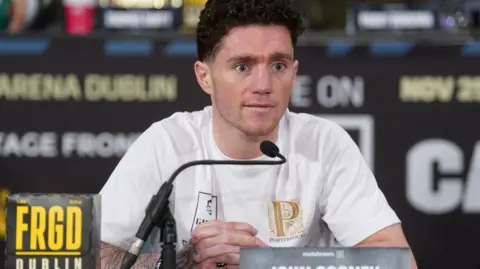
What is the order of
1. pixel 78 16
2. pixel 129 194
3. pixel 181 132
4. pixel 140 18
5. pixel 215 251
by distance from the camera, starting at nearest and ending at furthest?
pixel 215 251 < pixel 129 194 < pixel 181 132 < pixel 140 18 < pixel 78 16

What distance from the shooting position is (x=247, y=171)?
3.04m

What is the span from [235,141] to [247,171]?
10 cm

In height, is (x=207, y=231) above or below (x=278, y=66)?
below

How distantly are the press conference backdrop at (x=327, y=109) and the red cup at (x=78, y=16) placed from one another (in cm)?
101

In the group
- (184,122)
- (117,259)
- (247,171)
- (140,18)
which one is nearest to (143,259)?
(117,259)

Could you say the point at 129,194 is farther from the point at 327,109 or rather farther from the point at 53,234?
the point at 327,109

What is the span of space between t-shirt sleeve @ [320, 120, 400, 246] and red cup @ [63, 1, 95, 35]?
2874 mm

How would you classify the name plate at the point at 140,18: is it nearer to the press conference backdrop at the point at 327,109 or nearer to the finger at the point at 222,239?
the press conference backdrop at the point at 327,109

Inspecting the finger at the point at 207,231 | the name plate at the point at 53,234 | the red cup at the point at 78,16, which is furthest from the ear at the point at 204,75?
the red cup at the point at 78,16

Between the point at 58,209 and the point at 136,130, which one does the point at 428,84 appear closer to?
the point at 136,130

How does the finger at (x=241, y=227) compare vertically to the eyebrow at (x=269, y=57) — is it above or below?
below

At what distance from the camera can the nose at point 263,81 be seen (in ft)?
9.09

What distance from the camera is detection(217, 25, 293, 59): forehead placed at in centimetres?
280

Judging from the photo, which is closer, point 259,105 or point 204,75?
point 259,105
